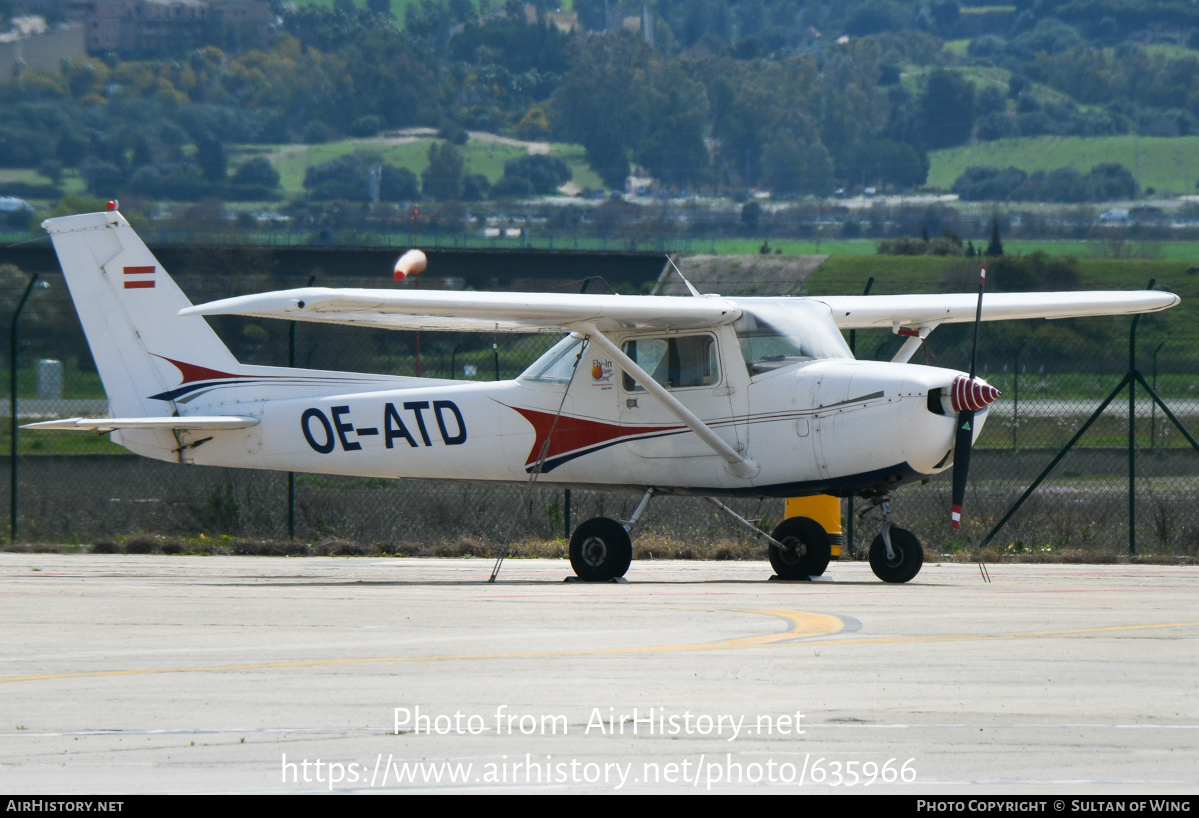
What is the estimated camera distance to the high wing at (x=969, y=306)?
13414mm

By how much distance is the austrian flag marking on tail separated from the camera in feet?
45.8

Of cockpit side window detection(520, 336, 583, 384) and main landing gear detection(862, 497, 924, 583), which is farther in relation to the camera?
cockpit side window detection(520, 336, 583, 384)

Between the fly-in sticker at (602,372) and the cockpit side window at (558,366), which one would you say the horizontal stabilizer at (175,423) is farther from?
the fly-in sticker at (602,372)

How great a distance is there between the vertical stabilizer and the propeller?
650cm

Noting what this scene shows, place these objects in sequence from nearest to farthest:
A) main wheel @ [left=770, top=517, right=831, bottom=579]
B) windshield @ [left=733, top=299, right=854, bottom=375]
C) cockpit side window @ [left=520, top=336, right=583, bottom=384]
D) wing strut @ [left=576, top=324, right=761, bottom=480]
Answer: wing strut @ [left=576, top=324, right=761, bottom=480]
windshield @ [left=733, top=299, right=854, bottom=375]
main wheel @ [left=770, top=517, right=831, bottom=579]
cockpit side window @ [left=520, top=336, right=583, bottom=384]

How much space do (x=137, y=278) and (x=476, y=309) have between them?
410cm

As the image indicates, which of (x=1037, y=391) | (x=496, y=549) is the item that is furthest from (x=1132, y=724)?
(x=1037, y=391)

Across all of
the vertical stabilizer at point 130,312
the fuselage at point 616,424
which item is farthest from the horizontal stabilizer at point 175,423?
the vertical stabilizer at point 130,312

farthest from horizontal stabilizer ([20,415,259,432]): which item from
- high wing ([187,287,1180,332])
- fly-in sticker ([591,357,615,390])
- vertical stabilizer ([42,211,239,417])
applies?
fly-in sticker ([591,357,615,390])

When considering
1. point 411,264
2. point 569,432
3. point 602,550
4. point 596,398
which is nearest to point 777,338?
point 596,398

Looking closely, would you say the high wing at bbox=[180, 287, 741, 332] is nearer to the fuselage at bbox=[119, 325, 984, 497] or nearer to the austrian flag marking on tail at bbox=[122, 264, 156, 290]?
the fuselage at bbox=[119, 325, 984, 497]

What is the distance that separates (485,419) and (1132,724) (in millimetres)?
7718

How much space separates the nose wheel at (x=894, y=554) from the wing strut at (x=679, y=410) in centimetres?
109
